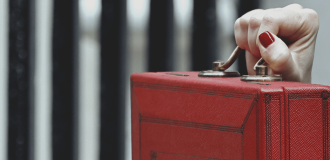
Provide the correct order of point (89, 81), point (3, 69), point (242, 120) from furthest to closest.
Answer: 1. point (89, 81)
2. point (3, 69)
3. point (242, 120)

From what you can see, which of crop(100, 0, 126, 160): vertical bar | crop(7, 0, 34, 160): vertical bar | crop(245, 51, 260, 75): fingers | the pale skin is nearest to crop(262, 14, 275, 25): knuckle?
the pale skin

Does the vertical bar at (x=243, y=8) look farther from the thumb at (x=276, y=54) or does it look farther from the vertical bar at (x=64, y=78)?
the thumb at (x=276, y=54)

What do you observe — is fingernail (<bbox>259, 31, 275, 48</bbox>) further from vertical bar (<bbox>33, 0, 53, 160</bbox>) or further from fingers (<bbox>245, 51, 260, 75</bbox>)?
vertical bar (<bbox>33, 0, 53, 160</bbox>)

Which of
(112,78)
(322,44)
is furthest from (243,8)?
(112,78)

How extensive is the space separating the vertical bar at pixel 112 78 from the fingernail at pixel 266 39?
973 mm

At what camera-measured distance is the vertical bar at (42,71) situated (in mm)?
1521

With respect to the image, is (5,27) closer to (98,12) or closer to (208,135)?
(98,12)

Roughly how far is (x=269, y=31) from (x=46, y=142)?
1.12 meters

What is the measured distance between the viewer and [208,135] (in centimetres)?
68

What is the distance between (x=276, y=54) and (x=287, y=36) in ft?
0.36

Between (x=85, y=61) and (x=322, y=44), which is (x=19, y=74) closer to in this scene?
(x=85, y=61)

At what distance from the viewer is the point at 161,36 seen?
166 cm

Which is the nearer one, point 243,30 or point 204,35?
point 243,30

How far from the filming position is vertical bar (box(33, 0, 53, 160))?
4.99ft
